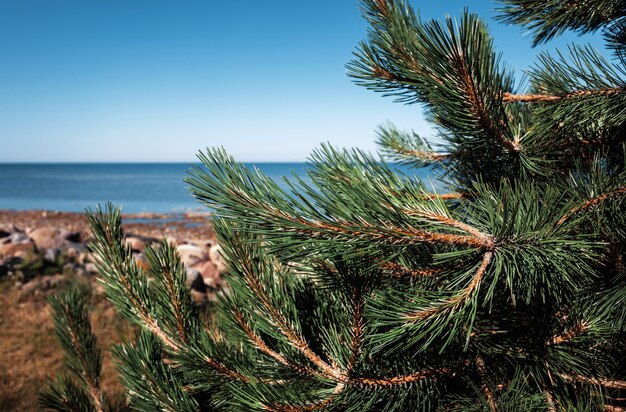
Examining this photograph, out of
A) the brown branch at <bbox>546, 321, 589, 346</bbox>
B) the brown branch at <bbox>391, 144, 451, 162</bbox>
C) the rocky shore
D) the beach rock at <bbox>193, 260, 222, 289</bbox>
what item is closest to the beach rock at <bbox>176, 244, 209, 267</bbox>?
the rocky shore

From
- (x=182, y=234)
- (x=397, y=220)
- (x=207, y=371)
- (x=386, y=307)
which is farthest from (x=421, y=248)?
(x=182, y=234)

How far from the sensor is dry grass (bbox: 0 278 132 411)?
5191 millimetres

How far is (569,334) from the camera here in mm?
1111

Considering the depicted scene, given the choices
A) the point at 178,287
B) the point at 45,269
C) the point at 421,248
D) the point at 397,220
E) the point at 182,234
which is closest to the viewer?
the point at 397,220

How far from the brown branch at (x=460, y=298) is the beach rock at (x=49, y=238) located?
505 inches

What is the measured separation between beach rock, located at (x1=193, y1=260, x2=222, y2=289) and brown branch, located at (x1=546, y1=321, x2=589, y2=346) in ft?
31.0

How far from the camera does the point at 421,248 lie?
1.13m

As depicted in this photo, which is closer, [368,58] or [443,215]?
[443,215]

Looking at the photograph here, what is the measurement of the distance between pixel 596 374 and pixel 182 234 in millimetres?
24488

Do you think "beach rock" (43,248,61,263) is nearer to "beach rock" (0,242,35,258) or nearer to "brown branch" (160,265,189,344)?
"beach rock" (0,242,35,258)

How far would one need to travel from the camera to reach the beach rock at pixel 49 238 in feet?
39.7

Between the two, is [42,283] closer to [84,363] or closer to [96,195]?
[84,363]

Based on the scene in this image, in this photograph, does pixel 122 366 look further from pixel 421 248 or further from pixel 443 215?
pixel 443 215

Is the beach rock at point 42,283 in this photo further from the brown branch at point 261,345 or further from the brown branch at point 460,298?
the brown branch at point 460,298
